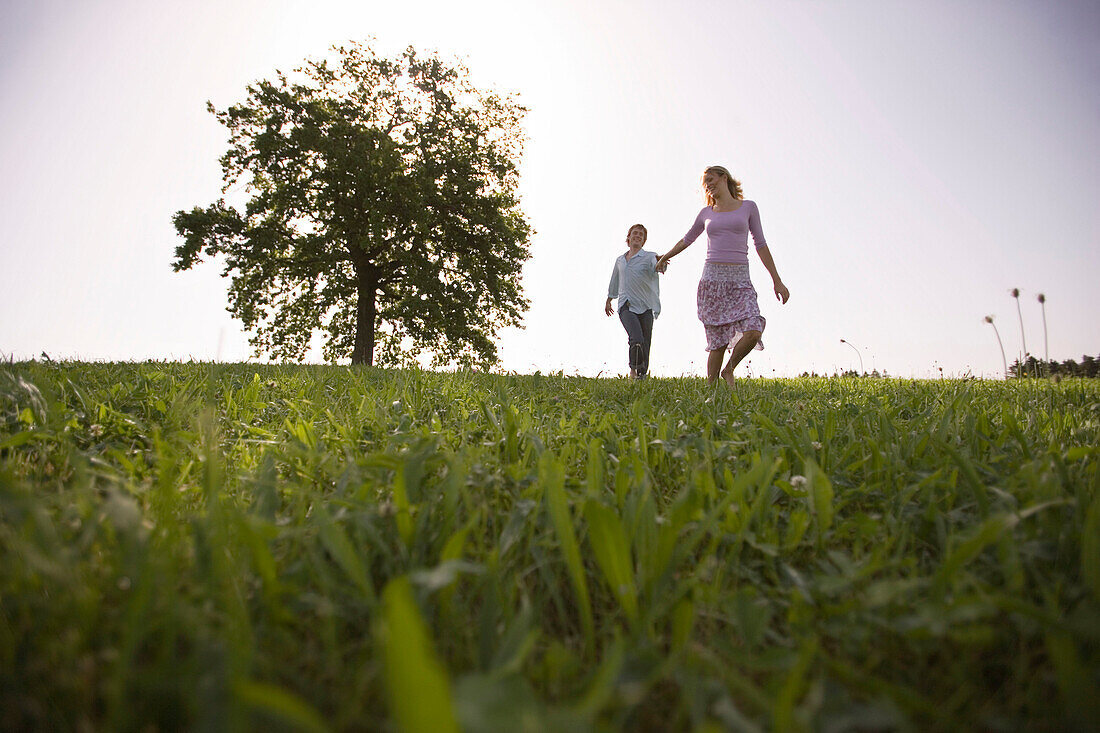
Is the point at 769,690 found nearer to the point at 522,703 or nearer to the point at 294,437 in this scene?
the point at 522,703

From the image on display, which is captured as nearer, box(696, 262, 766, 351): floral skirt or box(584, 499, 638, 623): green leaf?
box(584, 499, 638, 623): green leaf

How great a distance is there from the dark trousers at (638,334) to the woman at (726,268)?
2.49 meters

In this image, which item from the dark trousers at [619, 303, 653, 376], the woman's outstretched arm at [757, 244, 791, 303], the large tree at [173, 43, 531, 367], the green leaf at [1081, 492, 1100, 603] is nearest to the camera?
the green leaf at [1081, 492, 1100, 603]

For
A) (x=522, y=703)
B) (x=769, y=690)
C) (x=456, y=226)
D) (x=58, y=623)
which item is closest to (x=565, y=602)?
(x=769, y=690)

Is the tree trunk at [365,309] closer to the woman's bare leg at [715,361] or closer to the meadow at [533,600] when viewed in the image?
the woman's bare leg at [715,361]

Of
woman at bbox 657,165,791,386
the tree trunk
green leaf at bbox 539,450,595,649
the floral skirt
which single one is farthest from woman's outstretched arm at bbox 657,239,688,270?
the tree trunk

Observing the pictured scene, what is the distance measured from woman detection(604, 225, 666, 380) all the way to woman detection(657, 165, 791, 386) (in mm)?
2668

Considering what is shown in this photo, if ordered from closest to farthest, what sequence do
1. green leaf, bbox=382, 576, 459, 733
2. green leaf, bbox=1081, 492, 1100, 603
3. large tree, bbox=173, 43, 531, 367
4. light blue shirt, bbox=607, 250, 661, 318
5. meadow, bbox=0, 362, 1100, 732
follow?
green leaf, bbox=382, 576, 459, 733 → meadow, bbox=0, 362, 1100, 732 → green leaf, bbox=1081, 492, 1100, 603 → light blue shirt, bbox=607, 250, 661, 318 → large tree, bbox=173, 43, 531, 367

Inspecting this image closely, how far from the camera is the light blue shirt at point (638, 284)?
967 centimetres

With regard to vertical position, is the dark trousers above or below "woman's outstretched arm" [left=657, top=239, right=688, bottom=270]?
below

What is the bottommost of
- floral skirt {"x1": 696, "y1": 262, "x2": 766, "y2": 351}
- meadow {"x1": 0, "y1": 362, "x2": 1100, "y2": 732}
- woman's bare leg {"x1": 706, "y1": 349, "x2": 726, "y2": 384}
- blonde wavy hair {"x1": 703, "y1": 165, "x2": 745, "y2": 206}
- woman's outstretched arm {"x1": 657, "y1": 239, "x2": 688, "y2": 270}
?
meadow {"x1": 0, "y1": 362, "x2": 1100, "y2": 732}

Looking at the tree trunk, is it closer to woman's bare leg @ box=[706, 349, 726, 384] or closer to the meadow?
woman's bare leg @ box=[706, 349, 726, 384]

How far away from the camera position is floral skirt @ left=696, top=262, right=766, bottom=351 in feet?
21.1

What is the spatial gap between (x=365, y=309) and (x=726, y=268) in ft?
48.9
